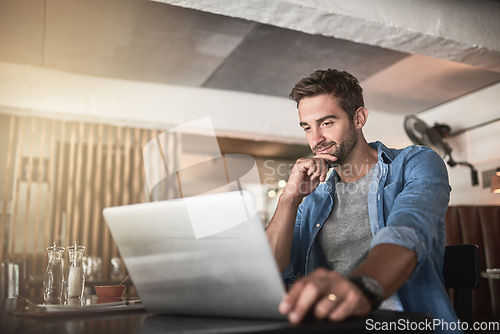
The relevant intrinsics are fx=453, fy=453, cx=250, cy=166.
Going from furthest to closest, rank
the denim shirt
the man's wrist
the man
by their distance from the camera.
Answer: the denim shirt, the man, the man's wrist

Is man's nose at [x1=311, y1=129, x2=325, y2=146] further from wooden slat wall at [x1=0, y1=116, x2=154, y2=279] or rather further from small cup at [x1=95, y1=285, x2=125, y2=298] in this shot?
wooden slat wall at [x1=0, y1=116, x2=154, y2=279]

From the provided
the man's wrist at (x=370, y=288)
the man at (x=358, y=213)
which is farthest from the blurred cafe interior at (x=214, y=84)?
the man's wrist at (x=370, y=288)

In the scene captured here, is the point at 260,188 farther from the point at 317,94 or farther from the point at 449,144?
the point at 317,94

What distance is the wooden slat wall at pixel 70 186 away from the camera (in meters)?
4.84

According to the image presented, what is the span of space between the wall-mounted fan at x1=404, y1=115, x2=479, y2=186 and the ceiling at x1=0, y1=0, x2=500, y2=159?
0.37 m

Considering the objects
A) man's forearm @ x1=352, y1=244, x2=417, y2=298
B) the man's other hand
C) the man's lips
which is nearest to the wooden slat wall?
the man's lips

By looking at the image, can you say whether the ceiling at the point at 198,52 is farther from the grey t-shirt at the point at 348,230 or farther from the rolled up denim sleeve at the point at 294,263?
the rolled up denim sleeve at the point at 294,263

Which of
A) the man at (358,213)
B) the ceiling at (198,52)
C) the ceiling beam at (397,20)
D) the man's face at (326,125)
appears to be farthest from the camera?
the ceiling at (198,52)

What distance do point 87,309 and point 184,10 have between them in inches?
109

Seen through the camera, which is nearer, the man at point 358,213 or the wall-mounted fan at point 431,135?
the man at point 358,213

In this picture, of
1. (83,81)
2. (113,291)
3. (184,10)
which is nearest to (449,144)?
(184,10)

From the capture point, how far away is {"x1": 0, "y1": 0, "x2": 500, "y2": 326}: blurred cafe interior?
10.3 ft

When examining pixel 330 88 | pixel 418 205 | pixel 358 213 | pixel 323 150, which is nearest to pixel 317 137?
pixel 323 150

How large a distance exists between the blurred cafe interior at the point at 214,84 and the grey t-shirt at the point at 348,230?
1.42 metres
